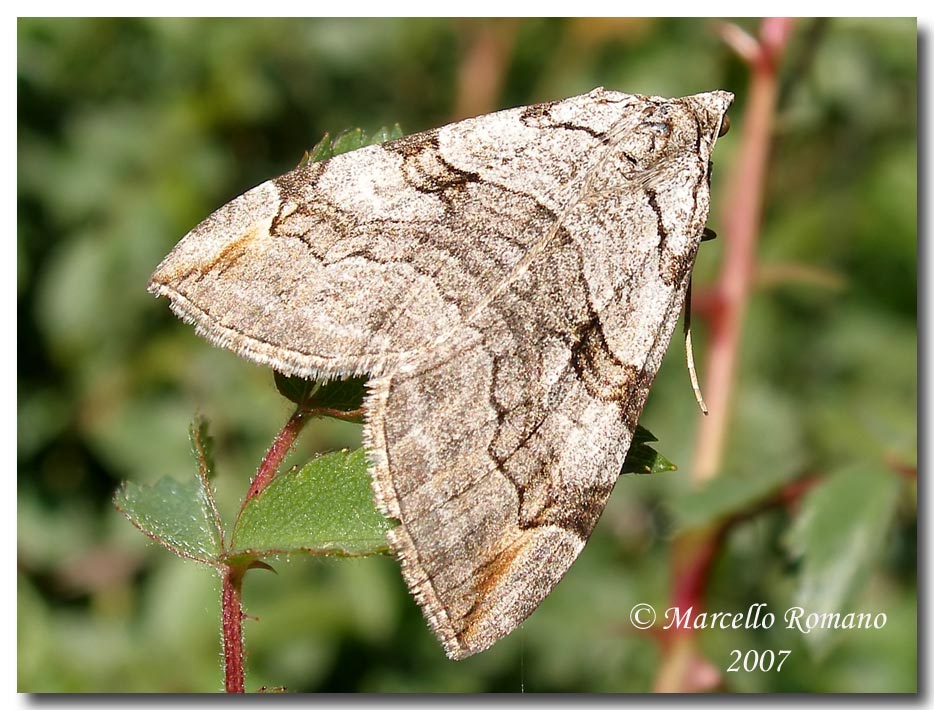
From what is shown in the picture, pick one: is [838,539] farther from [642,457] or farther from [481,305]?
[481,305]

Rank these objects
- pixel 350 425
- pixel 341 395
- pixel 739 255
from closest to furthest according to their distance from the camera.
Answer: pixel 341 395 → pixel 739 255 → pixel 350 425

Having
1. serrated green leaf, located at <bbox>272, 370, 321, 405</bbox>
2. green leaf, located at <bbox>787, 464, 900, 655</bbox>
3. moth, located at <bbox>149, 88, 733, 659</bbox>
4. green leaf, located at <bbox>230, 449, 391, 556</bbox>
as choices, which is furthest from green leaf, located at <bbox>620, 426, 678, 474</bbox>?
green leaf, located at <bbox>787, 464, 900, 655</bbox>

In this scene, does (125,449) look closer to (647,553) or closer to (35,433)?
(35,433)

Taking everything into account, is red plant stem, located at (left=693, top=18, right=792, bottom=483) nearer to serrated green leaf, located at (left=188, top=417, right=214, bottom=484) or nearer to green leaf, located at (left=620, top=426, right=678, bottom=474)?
green leaf, located at (left=620, top=426, right=678, bottom=474)

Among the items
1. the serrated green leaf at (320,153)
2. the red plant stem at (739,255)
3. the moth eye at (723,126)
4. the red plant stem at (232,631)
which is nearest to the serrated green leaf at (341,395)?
the red plant stem at (232,631)

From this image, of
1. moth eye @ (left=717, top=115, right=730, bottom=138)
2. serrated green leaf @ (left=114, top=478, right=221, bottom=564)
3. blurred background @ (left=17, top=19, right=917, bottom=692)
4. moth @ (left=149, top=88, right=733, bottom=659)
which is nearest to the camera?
serrated green leaf @ (left=114, top=478, right=221, bottom=564)

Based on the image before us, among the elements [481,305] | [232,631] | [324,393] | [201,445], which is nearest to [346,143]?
[481,305]

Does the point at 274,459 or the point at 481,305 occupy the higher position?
the point at 481,305

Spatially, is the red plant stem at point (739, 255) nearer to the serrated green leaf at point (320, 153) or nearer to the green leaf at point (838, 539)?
the green leaf at point (838, 539)
